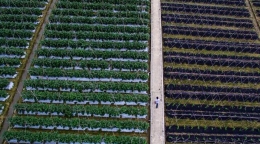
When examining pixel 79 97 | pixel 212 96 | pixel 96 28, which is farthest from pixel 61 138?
pixel 212 96

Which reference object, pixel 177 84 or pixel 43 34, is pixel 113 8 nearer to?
pixel 43 34

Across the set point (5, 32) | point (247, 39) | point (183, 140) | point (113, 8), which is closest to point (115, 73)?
point (183, 140)

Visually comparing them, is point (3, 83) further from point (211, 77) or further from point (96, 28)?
point (211, 77)

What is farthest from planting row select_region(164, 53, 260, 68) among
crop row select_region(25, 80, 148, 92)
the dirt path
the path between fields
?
the dirt path

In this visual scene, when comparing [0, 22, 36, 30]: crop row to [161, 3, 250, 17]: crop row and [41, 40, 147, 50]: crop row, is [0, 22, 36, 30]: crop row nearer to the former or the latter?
[41, 40, 147, 50]: crop row

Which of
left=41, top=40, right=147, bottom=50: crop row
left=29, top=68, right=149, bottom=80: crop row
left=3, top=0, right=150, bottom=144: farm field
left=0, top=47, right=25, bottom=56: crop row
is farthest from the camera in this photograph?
left=41, top=40, right=147, bottom=50: crop row
